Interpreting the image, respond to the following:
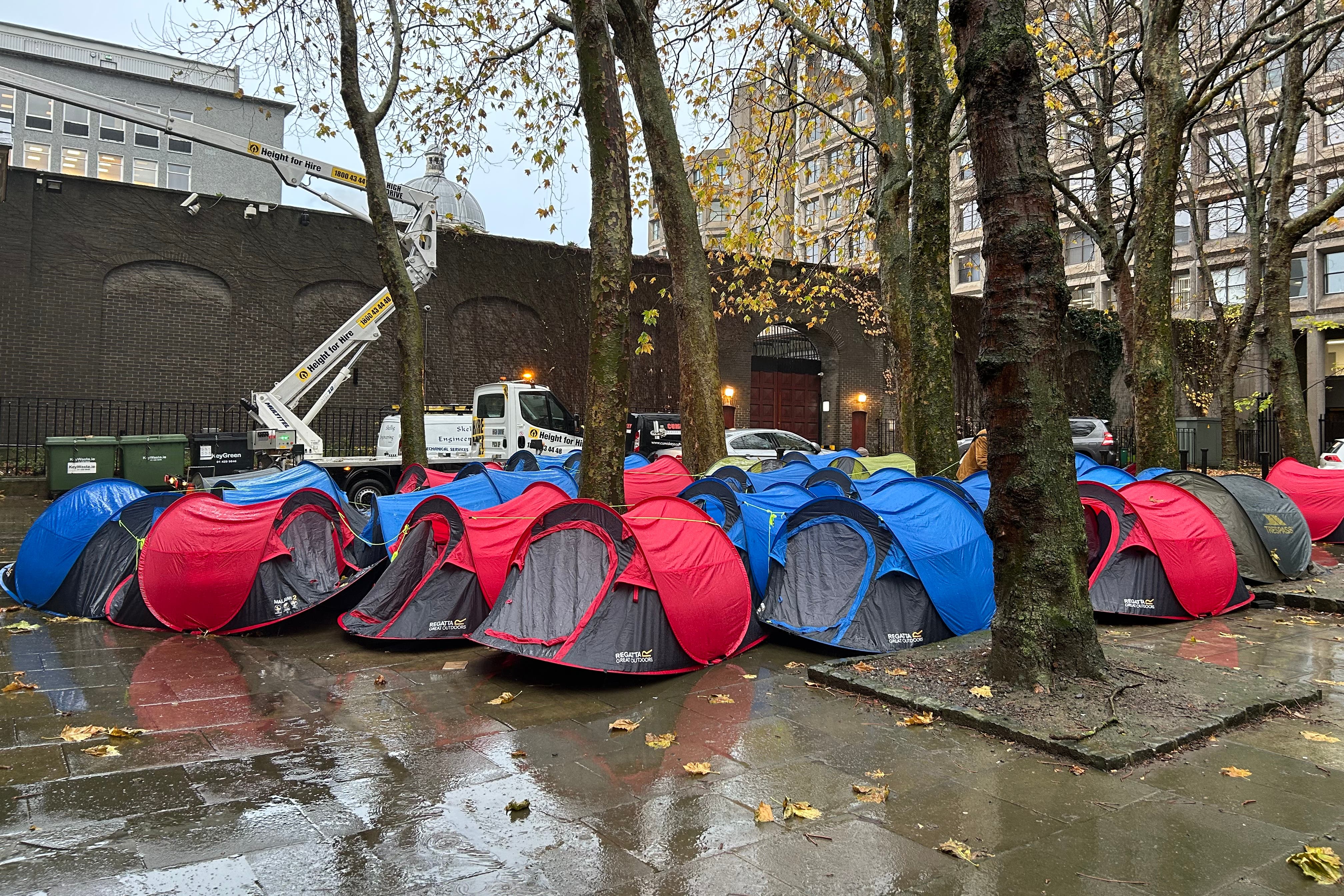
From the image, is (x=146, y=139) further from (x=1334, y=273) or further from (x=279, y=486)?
(x=1334, y=273)

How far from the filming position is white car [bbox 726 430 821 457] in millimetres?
19266

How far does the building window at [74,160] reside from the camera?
4444 cm

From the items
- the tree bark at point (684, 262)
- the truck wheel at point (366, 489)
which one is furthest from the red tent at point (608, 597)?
the truck wheel at point (366, 489)

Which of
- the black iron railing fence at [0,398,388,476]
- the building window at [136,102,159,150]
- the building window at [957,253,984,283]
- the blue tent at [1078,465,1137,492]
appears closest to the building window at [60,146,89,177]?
the building window at [136,102,159,150]

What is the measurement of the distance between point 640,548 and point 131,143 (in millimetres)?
50340

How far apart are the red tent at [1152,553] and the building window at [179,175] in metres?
49.4

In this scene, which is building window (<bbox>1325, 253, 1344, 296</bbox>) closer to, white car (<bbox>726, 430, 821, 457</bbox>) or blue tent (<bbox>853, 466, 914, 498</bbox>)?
white car (<bbox>726, 430, 821, 457</bbox>)

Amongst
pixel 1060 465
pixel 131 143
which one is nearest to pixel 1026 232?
pixel 1060 465

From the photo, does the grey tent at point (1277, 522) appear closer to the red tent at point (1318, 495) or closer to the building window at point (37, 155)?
the red tent at point (1318, 495)

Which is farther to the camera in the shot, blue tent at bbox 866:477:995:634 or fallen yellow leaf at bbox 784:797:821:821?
blue tent at bbox 866:477:995:634

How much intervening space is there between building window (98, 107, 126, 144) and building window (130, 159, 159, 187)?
1.19 metres

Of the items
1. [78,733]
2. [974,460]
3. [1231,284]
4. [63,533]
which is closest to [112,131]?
[63,533]

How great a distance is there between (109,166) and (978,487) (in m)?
50.2

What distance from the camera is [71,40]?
159 ft
